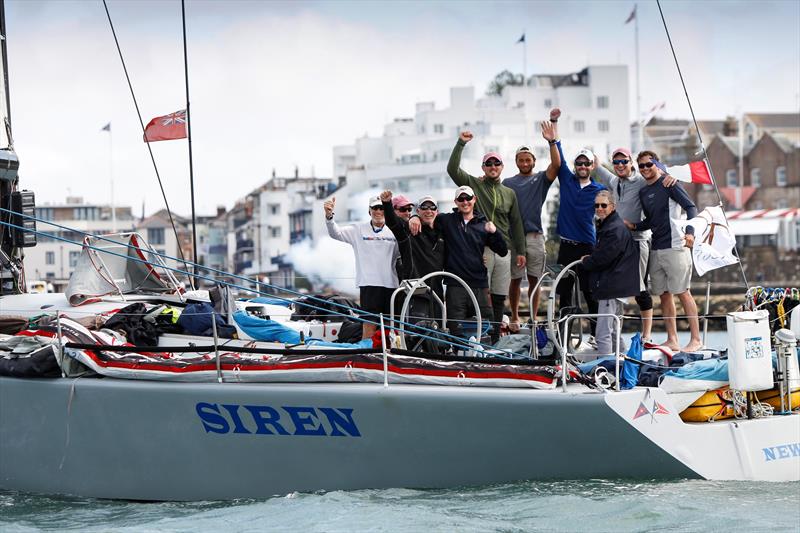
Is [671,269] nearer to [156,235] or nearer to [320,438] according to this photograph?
[320,438]

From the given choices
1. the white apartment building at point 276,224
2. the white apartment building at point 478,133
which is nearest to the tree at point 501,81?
the white apartment building at point 478,133

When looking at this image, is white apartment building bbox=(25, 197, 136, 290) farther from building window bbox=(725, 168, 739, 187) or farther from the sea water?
the sea water

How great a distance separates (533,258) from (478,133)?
76213 mm

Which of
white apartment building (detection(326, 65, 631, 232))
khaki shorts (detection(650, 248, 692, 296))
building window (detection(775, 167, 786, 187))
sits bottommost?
khaki shorts (detection(650, 248, 692, 296))

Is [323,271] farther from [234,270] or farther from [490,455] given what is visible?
[490,455]

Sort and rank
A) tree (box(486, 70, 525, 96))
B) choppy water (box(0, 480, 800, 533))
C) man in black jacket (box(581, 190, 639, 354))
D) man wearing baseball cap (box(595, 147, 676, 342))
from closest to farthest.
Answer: choppy water (box(0, 480, 800, 533)), man in black jacket (box(581, 190, 639, 354)), man wearing baseball cap (box(595, 147, 676, 342)), tree (box(486, 70, 525, 96))

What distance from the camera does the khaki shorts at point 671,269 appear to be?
384 inches

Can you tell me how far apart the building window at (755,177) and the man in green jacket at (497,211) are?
243 ft

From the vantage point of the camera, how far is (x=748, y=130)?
89875mm

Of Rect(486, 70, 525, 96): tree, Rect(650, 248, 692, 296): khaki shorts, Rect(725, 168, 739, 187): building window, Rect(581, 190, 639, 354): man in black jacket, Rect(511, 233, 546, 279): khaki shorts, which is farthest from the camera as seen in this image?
Rect(486, 70, 525, 96): tree

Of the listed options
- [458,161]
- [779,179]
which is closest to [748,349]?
[458,161]

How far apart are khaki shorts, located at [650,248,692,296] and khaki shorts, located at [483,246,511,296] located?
1107mm

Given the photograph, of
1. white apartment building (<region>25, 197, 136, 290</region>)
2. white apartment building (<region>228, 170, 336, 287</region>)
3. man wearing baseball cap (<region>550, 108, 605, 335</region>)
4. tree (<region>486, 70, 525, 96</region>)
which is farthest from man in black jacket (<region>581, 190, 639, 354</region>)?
tree (<region>486, 70, 525, 96</region>)

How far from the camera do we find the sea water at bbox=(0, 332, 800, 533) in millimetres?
7562
